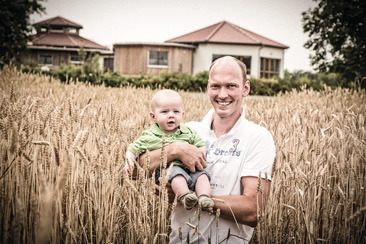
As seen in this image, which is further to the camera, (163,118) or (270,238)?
(163,118)

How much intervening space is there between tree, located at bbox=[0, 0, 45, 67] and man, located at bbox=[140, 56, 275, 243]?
76.8 feet

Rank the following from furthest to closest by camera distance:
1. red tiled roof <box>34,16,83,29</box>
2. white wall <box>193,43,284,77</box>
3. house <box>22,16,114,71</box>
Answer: red tiled roof <box>34,16,83,29</box> → house <box>22,16,114,71</box> → white wall <box>193,43,284,77</box>

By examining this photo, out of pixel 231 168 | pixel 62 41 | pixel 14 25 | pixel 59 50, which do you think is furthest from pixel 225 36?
Result: pixel 231 168

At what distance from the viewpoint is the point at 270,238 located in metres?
1.75

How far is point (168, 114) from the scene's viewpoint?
223 centimetres

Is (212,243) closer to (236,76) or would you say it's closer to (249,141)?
(249,141)

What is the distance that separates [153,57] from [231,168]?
30.4 meters

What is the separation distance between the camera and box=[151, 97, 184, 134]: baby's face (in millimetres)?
2232

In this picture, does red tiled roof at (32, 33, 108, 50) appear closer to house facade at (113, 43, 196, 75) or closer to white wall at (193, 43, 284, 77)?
house facade at (113, 43, 196, 75)

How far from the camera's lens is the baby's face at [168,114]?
7.32ft

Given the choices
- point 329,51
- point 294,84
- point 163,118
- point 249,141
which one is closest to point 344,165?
point 249,141

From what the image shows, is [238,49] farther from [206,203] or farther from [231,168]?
[206,203]

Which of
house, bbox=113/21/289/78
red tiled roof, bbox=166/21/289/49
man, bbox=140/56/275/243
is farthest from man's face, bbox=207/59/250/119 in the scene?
red tiled roof, bbox=166/21/289/49

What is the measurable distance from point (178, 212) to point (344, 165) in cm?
153
